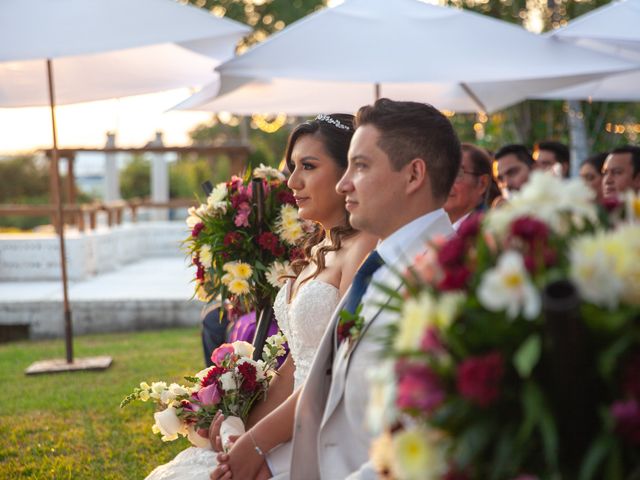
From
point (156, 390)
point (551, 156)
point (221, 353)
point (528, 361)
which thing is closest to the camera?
point (528, 361)

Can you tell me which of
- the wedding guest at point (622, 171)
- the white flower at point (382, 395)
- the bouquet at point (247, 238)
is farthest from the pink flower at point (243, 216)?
the white flower at point (382, 395)

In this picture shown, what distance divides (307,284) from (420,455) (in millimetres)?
1972

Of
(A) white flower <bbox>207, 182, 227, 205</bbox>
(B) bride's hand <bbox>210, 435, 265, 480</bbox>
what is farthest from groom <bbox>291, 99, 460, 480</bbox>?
(A) white flower <bbox>207, 182, 227, 205</bbox>

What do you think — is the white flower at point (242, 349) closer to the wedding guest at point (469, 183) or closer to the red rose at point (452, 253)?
the wedding guest at point (469, 183)

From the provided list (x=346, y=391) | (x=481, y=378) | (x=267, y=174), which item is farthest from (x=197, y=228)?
(x=481, y=378)

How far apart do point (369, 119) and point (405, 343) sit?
1.32m

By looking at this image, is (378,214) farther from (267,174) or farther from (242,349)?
(267,174)

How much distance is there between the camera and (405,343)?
1559 millimetres

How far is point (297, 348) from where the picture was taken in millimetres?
3613

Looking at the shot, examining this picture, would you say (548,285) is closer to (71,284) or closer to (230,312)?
(230,312)

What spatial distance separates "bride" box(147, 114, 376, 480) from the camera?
308 centimetres

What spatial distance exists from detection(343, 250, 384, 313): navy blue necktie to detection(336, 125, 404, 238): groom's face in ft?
0.33

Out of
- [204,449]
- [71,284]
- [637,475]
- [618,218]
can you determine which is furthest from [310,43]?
[71,284]

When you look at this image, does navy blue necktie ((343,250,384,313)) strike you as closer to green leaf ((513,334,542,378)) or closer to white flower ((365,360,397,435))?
white flower ((365,360,397,435))
